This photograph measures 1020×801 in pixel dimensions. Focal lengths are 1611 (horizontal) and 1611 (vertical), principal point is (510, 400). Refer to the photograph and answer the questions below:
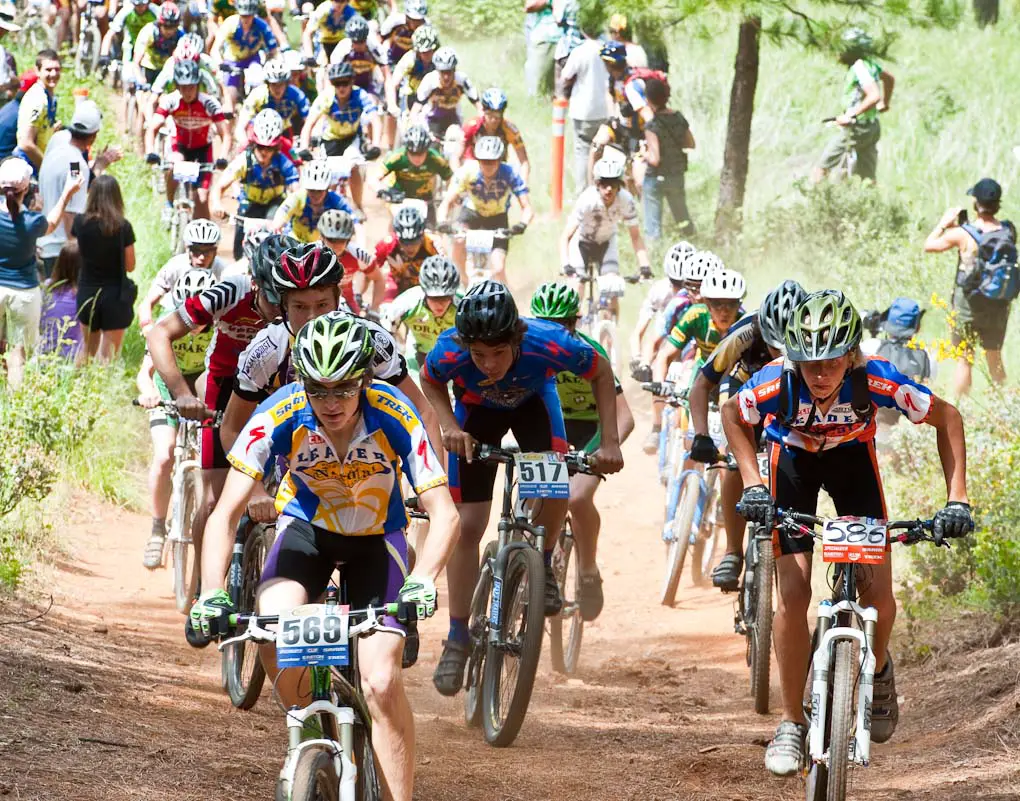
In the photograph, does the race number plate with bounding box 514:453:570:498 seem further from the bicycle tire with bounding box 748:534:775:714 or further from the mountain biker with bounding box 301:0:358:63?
the mountain biker with bounding box 301:0:358:63

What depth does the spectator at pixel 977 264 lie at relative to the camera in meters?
13.6

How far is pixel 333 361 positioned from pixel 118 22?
2217 centimetres

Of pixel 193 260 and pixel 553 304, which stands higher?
pixel 193 260

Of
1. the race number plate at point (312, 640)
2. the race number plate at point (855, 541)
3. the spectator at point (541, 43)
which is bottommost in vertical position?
the race number plate at point (312, 640)

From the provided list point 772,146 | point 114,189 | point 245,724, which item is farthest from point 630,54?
point 245,724

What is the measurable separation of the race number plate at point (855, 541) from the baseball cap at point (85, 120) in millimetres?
9635

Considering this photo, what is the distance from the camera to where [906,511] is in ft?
34.3

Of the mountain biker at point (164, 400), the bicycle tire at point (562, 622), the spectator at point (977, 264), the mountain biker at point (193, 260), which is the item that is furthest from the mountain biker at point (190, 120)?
the bicycle tire at point (562, 622)

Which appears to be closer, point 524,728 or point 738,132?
point 524,728

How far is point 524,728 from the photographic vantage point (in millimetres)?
8219

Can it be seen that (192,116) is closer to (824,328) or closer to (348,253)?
(348,253)

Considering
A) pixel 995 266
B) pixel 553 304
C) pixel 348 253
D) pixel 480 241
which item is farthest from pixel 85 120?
pixel 995 266

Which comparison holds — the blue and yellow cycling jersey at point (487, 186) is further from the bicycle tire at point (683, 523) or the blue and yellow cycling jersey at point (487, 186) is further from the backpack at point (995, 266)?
the bicycle tire at point (683, 523)

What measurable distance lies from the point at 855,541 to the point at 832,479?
0.69 metres
